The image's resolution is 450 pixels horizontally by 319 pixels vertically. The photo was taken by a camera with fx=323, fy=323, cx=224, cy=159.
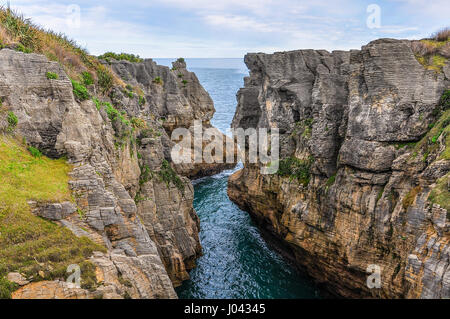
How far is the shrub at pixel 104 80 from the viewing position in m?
24.1

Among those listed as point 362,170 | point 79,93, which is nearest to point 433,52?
point 362,170

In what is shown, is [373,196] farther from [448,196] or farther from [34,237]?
[34,237]

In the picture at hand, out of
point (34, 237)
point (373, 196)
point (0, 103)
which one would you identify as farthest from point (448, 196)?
point (0, 103)

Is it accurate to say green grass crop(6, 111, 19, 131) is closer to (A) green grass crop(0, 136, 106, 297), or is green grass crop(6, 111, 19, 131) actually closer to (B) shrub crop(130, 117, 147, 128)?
(A) green grass crop(0, 136, 106, 297)

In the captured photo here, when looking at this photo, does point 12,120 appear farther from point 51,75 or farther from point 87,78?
point 87,78

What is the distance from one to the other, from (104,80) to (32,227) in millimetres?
15164

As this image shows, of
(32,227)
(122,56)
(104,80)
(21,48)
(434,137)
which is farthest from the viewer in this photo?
(122,56)

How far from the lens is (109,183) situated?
16547 millimetres

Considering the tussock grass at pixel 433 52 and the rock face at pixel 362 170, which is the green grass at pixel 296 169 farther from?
the tussock grass at pixel 433 52

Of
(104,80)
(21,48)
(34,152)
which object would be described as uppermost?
(21,48)

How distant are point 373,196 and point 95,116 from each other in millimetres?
16810

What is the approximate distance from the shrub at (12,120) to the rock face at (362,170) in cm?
1834

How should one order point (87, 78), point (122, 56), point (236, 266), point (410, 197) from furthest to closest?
1. point (122, 56)
2. point (236, 266)
3. point (87, 78)
4. point (410, 197)

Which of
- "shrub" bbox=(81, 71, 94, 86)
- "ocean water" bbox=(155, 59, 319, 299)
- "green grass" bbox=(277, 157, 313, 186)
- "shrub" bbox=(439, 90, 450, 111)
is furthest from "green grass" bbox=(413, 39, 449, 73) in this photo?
"shrub" bbox=(81, 71, 94, 86)
